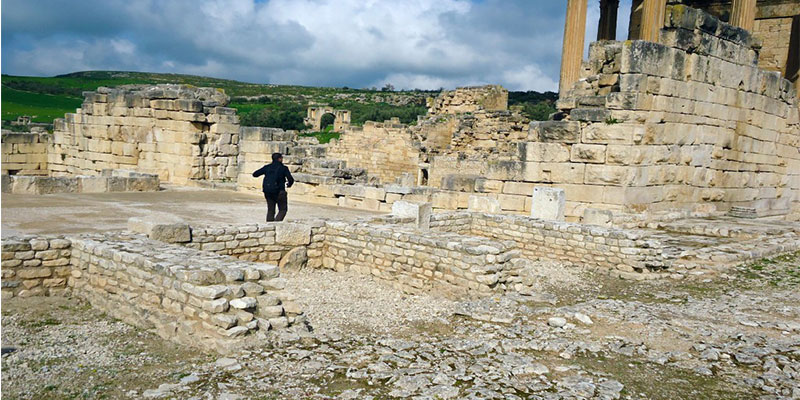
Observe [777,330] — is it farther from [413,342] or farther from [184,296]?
[184,296]

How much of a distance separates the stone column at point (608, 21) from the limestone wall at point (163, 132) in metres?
10.9

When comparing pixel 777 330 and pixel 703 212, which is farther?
pixel 703 212

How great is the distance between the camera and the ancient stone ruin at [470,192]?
6238 mm

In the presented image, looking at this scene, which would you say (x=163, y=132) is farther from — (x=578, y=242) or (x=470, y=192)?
(x=578, y=242)

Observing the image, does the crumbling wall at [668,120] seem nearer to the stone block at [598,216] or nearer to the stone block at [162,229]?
the stone block at [598,216]

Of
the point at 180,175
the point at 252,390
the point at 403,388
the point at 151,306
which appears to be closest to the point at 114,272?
the point at 151,306

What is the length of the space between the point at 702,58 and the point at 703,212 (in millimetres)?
3183

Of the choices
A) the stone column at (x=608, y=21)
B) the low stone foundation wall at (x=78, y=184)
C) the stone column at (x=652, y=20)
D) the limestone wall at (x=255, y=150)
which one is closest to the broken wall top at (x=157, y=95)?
the limestone wall at (x=255, y=150)

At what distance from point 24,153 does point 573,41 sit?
603 inches

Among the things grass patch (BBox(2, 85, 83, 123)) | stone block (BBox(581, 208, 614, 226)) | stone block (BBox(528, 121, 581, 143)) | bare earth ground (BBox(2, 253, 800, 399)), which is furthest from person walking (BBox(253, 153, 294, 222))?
grass patch (BBox(2, 85, 83, 123))

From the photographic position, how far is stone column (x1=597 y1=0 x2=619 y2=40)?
18312 millimetres

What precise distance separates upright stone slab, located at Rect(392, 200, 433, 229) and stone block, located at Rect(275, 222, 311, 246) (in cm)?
171

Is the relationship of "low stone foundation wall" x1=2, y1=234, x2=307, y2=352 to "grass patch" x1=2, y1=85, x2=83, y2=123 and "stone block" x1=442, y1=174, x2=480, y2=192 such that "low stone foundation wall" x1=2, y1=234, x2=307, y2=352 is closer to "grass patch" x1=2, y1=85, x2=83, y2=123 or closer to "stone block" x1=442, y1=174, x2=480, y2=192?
"stone block" x1=442, y1=174, x2=480, y2=192

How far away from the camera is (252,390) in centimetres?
424
